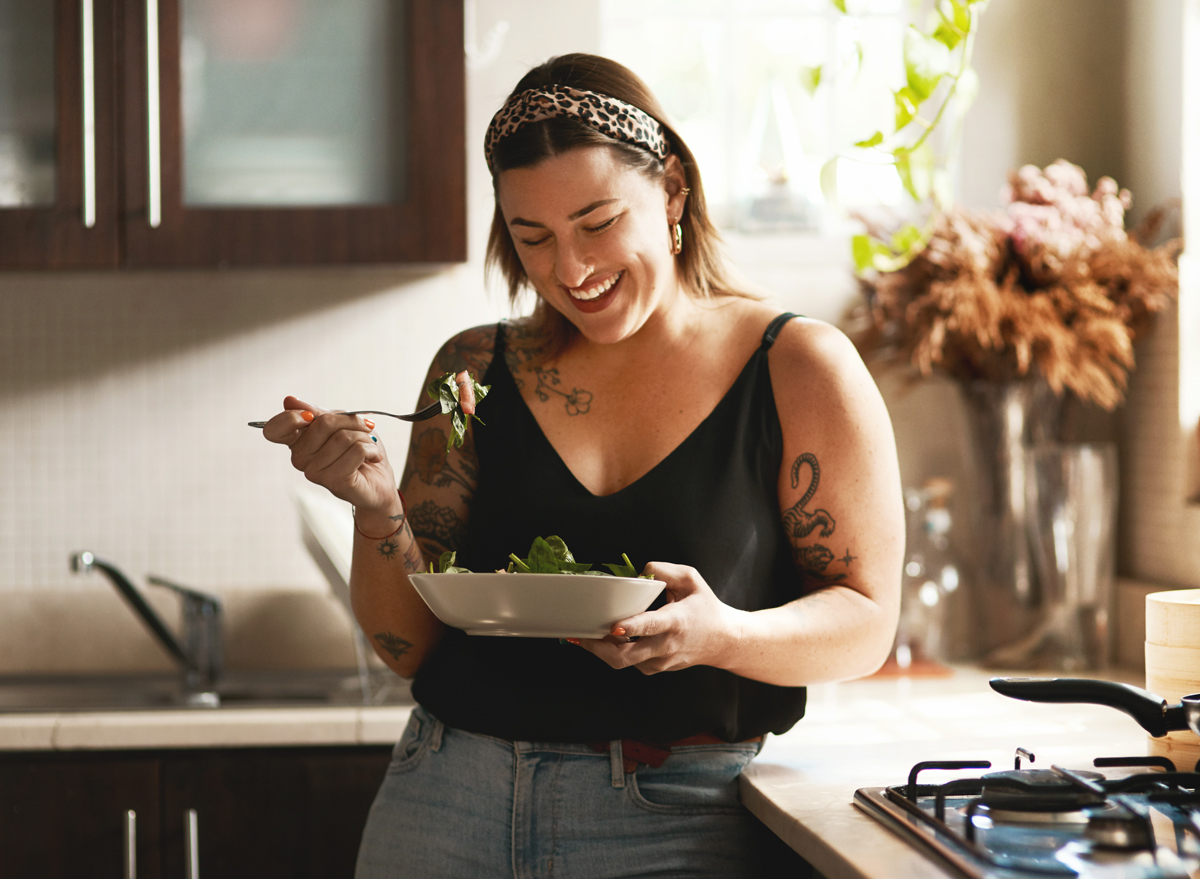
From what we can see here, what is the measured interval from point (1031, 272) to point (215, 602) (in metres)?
1.53

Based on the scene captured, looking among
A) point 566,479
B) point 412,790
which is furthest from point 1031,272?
point 412,790

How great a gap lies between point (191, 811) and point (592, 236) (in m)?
1.04

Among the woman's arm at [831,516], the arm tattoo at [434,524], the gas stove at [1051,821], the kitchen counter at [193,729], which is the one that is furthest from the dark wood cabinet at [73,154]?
the gas stove at [1051,821]

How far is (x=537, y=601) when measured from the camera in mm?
992

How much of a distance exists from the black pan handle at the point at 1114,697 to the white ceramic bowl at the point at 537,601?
13.7 inches

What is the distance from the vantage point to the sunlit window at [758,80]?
2.27 metres

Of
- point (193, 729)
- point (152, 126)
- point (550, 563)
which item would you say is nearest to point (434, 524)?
point (550, 563)

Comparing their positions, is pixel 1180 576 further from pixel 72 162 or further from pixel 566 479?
pixel 72 162

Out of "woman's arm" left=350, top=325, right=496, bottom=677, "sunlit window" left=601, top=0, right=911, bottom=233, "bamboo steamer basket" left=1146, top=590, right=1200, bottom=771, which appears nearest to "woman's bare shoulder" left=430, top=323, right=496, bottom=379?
"woman's arm" left=350, top=325, right=496, bottom=677

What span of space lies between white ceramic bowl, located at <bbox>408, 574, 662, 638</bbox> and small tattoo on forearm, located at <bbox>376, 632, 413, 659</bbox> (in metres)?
0.26

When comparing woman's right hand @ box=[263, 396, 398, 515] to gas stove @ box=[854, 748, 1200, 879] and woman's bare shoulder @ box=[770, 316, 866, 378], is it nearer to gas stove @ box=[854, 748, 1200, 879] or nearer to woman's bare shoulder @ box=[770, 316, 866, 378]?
woman's bare shoulder @ box=[770, 316, 866, 378]

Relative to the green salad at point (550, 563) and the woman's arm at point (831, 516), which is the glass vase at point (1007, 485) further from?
the green salad at point (550, 563)

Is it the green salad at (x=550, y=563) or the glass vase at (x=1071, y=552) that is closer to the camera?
the green salad at (x=550, y=563)

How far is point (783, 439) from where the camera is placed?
1244 millimetres
